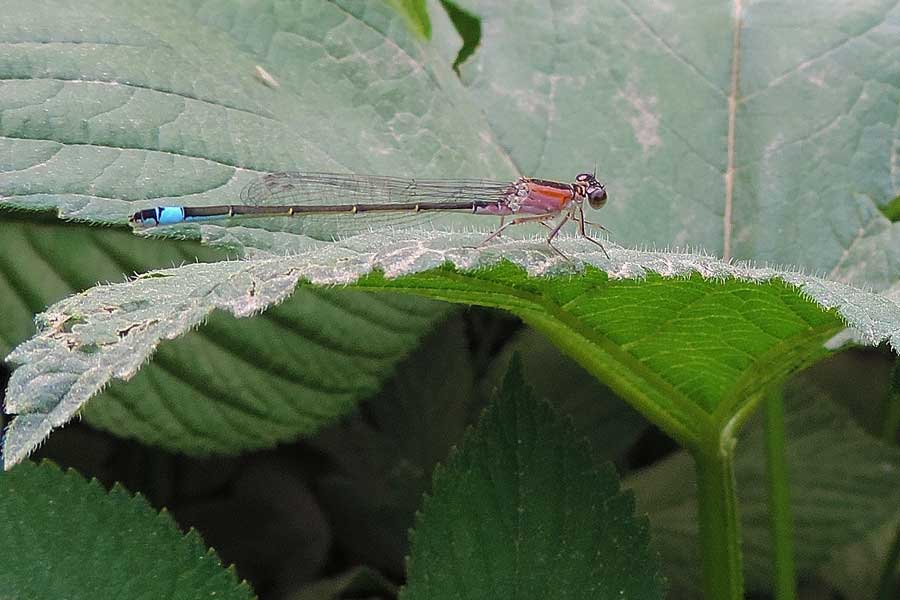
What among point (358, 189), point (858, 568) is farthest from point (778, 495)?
point (358, 189)

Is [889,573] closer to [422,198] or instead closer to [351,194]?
[422,198]

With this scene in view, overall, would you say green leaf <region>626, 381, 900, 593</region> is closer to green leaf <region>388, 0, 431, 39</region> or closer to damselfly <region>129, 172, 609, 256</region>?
damselfly <region>129, 172, 609, 256</region>

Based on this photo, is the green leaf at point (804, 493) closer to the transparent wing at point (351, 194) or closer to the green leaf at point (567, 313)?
the green leaf at point (567, 313)

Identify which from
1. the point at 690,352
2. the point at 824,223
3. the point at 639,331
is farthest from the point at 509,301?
the point at 824,223

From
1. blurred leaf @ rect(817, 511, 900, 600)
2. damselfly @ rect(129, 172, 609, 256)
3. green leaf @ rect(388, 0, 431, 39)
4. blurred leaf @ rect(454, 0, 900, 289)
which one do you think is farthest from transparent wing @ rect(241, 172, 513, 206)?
blurred leaf @ rect(817, 511, 900, 600)

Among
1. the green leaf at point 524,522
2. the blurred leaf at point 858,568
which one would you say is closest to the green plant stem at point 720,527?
the green leaf at point 524,522
